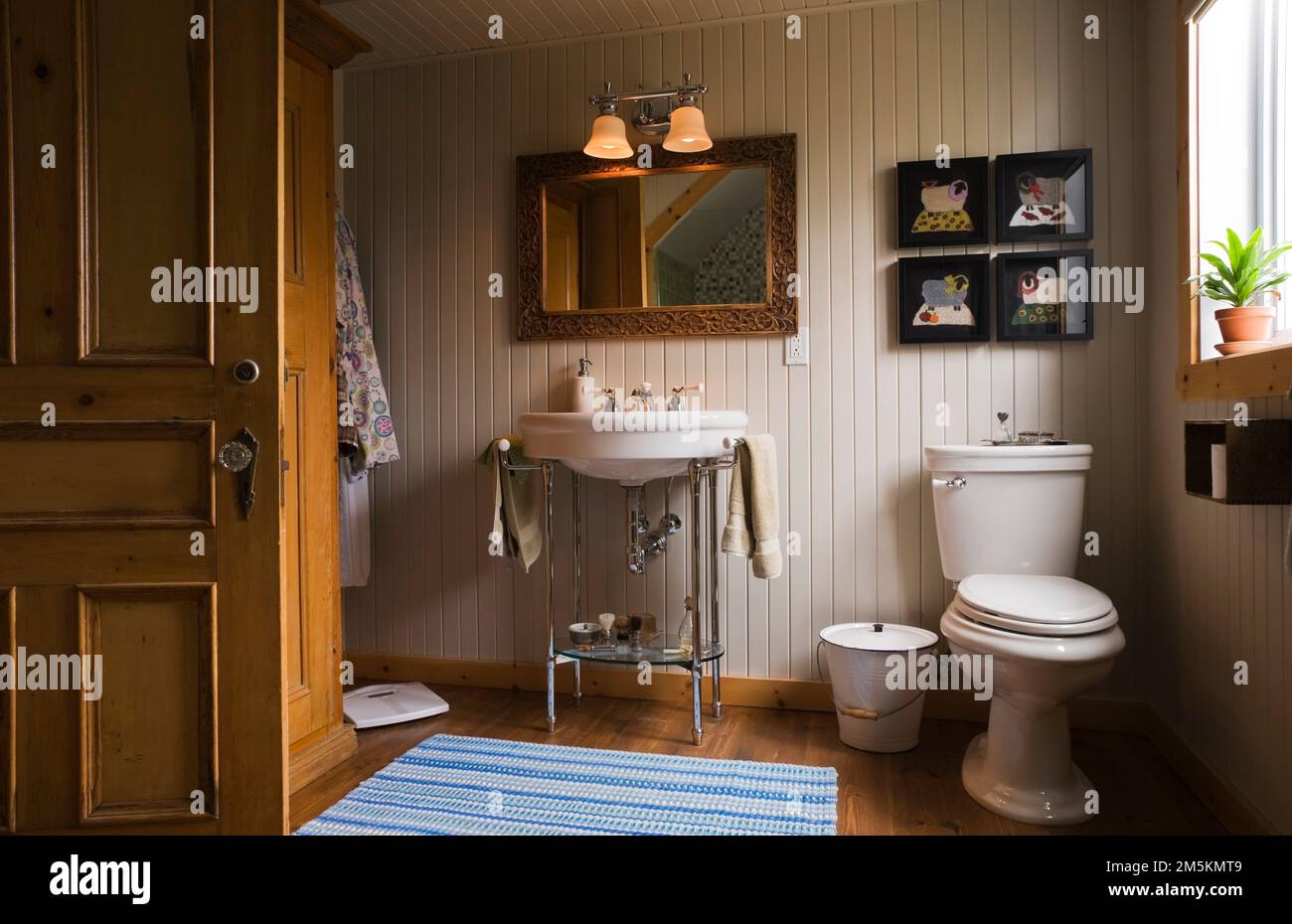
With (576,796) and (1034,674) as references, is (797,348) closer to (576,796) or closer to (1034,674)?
(1034,674)

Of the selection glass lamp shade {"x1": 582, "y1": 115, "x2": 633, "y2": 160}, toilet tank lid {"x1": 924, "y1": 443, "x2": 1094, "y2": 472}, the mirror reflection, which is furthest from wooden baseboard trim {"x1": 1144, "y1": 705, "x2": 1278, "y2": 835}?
glass lamp shade {"x1": 582, "y1": 115, "x2": 633, "y2": 160}

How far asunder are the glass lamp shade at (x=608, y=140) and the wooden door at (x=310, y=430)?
800mm

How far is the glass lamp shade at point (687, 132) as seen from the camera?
2.70 meters

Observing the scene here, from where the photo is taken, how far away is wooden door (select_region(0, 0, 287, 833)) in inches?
64.7

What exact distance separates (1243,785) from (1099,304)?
53.4 inches

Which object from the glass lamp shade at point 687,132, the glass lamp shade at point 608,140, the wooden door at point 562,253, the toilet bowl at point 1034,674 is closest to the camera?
the toilet bowl at point 1034,674

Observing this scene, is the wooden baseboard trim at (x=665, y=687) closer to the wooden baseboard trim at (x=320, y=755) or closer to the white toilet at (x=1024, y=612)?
the white toilet at (x=1024, y=612)

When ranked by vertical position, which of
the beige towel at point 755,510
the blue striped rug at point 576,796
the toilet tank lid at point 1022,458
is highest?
the toilet tank lid at point 1022,458

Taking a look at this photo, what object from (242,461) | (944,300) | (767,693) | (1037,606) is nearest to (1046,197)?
(944,300)

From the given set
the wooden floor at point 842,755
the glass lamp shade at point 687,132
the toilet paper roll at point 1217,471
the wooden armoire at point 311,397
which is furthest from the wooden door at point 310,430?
the toilet paper roll at point 1217,471

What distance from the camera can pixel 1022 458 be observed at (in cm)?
241

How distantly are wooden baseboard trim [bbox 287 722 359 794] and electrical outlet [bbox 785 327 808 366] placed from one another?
1754mm

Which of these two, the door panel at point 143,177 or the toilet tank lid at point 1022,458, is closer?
the door panel at point 143,177
